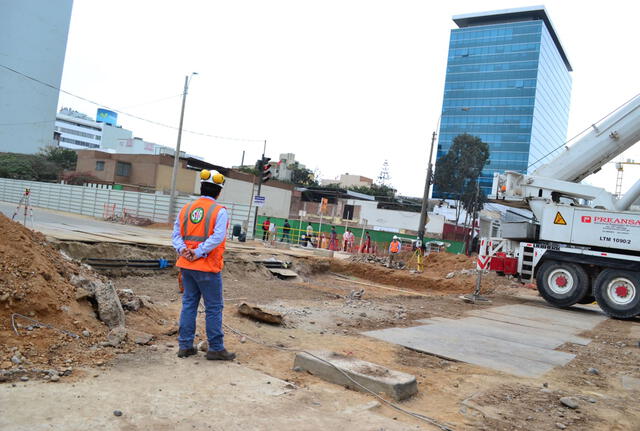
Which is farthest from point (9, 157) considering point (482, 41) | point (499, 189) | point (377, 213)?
point (482, 41)

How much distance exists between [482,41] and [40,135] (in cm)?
8770

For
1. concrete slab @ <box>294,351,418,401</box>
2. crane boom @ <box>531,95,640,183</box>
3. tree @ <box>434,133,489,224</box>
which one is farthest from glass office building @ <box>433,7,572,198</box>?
concrete slab @ <box>294,351,418,401</box>

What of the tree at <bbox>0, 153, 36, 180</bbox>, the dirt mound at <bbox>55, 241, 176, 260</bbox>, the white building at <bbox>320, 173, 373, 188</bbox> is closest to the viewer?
the dirt mound at <bbox>55, 241, 176, 260</bbox>

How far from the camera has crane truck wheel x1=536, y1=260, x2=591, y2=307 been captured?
39.7ft

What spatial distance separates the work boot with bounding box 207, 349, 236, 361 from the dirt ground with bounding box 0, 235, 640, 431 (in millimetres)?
114

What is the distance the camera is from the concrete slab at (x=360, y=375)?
3.88 meters

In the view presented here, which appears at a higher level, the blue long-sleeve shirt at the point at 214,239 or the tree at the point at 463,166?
the tree at the point at 463,166

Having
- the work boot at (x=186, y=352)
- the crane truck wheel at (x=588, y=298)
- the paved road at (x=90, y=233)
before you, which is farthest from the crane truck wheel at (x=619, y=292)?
the paved road at (x=90, y=233)

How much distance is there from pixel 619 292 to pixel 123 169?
44409mm

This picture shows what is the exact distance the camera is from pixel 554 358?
6.22 metres

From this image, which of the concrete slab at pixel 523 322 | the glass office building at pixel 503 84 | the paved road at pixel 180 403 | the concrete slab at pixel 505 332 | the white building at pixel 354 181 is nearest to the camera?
the paved road at pixel 180 403

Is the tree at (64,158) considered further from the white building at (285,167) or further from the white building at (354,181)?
the white building at (354,181)

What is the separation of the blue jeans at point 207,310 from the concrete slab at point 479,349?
8.84ft

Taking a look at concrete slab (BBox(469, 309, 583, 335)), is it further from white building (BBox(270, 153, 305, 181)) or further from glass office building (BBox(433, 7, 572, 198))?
glass office building (BBox(433, 7, 572, 198))
